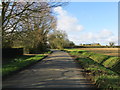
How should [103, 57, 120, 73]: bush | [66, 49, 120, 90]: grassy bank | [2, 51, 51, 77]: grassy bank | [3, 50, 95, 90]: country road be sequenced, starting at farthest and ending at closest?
1. [103, 57, 120, 73]: bush
2. [2, 51, 51, 77]: grassy bank
3. [3, 50, 95, 90]: country road
4. [66, 49, 120, 90]: grassy bank

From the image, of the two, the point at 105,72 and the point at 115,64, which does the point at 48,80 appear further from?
the point at 115,64

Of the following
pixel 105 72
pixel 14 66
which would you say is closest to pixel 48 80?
pixel 105 72

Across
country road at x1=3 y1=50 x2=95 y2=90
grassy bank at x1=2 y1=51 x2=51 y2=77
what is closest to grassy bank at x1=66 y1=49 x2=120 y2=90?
country road at x1=3 y1=50 x2=95 y2=90

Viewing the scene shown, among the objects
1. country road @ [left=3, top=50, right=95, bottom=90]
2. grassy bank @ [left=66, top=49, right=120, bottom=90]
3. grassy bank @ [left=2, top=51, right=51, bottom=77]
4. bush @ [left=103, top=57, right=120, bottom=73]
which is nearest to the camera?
grassy bank @ [left=66, top=49, right=120, bottom=90]

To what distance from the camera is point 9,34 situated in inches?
599

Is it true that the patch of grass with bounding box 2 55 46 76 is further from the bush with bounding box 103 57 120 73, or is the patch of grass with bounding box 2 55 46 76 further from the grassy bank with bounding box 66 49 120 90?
the bush with bounding box 103 57 120 73

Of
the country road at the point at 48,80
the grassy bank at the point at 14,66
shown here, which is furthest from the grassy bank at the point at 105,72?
the grassy bank at the point at 14,66

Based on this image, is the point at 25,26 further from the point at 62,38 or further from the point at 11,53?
the point at 62,38

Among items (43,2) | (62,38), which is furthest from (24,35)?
(62,38)

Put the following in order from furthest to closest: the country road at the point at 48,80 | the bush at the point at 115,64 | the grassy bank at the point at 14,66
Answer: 1. the bush at the point at 115,64
2. the grassy bank at the point at 14,66
3. the country road at the point at 48,80

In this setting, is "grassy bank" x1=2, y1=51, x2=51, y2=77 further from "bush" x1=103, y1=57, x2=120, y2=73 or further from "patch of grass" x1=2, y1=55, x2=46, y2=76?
"bush" x1=103, y1=57, x2=120, y2=73

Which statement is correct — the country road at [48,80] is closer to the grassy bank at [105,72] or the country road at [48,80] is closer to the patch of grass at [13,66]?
the grassy bank at [105,72]

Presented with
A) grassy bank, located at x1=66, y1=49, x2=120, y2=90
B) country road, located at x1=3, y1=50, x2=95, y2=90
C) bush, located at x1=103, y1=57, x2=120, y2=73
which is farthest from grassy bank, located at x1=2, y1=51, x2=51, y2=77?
bush, located at x1=103, y1=57, x2=120, y2=73

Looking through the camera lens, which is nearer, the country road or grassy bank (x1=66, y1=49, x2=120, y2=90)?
grassy bank (x1=66, y1=49, x2=120, y2=90)
